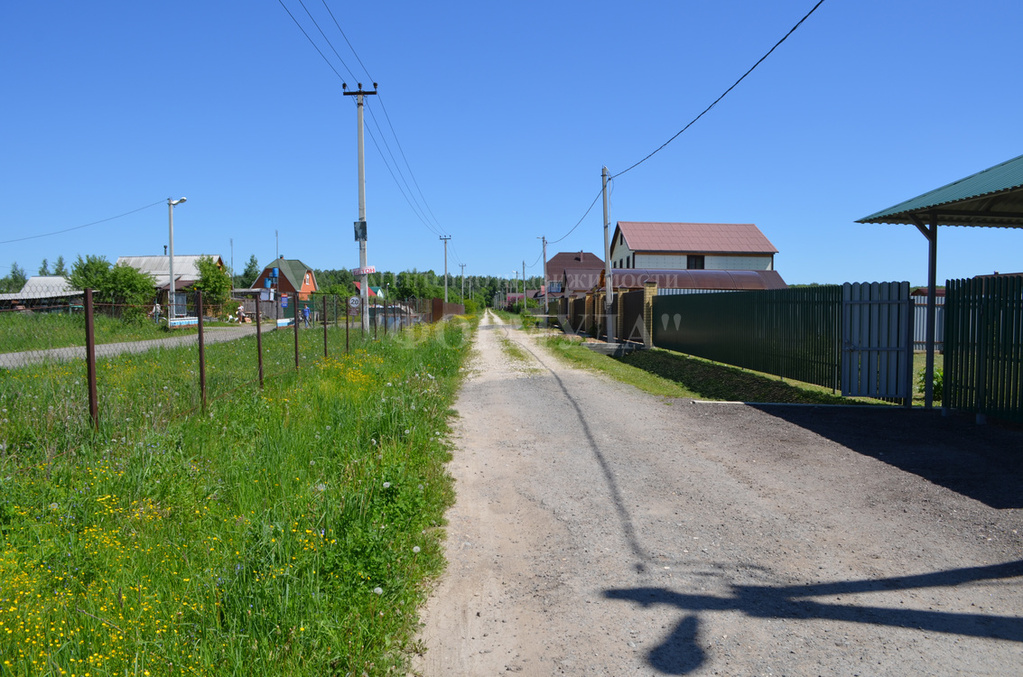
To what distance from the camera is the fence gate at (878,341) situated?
10.3m

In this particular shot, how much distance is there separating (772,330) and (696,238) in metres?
43.8

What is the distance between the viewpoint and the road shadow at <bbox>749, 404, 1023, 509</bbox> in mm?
6016

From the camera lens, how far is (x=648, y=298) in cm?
2328

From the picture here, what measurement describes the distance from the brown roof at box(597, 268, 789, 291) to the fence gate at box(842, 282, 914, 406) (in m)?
26.6

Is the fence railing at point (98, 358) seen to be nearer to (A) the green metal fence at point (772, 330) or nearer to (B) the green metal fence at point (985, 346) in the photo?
(A) the green metal fence at point (772, 330)

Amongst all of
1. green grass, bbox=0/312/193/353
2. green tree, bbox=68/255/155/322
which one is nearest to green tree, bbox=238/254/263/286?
green tree, bbox=68/255/155/322

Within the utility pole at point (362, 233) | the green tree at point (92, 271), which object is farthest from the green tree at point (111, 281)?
the utility pole at point (362, 233)

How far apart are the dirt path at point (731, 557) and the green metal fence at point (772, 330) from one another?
3.34 m

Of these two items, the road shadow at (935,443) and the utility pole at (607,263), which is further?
the utility pole at (607,263)

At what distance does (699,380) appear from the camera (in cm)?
1398

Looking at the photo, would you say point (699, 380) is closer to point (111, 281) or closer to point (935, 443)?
point (935, 443)

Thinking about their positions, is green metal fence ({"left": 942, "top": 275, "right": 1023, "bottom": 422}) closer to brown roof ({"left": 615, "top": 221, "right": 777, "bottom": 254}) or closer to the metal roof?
the metal roof

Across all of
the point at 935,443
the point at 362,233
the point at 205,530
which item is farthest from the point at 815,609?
the point at 362,233

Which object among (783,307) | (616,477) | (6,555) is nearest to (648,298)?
(783,307)
